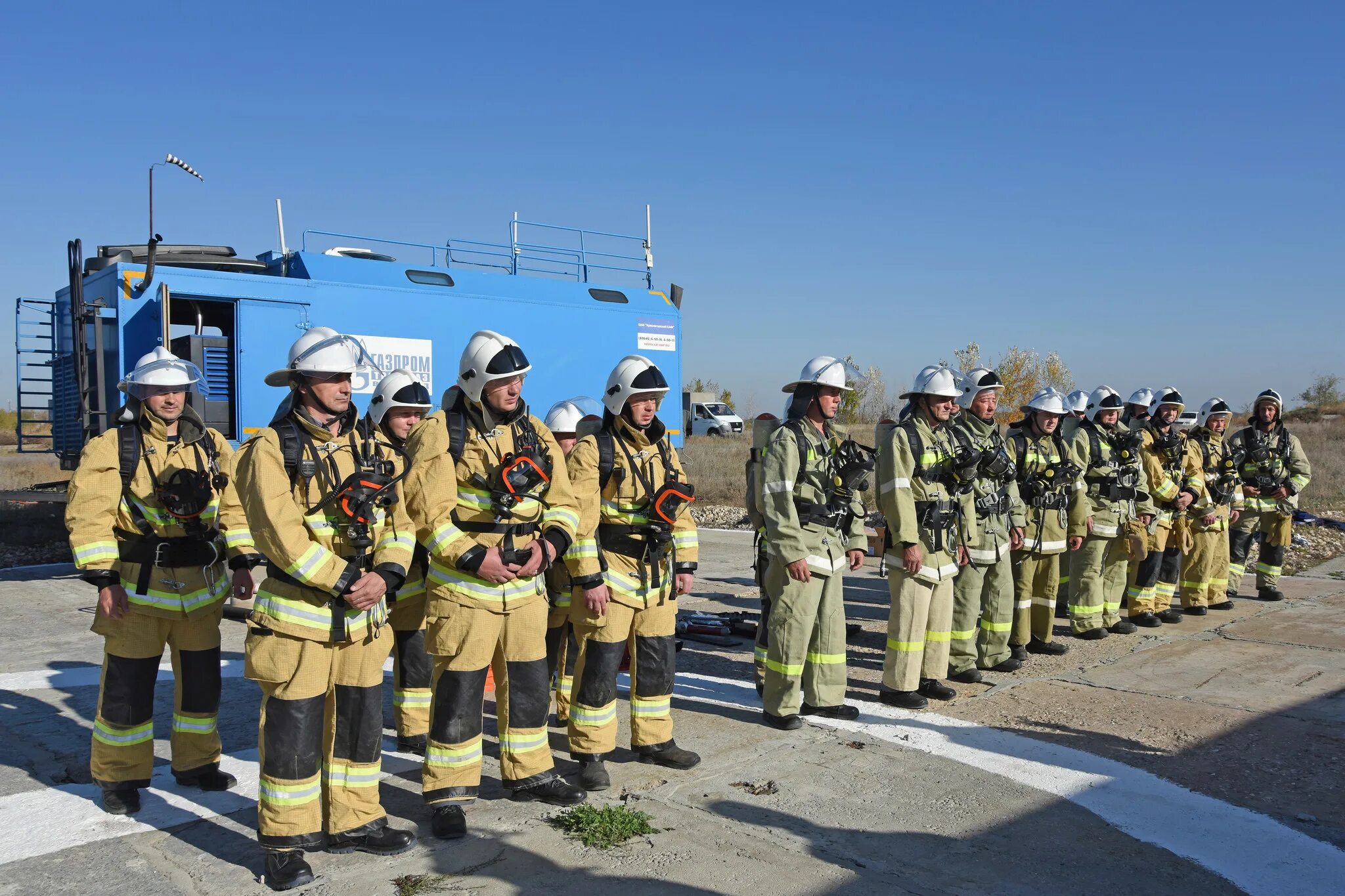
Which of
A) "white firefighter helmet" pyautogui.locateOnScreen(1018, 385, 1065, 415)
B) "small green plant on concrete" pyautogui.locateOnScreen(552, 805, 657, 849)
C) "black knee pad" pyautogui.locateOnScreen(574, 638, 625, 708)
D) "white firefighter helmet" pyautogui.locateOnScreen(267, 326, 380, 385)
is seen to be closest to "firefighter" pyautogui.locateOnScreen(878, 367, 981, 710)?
"white firefighter helmet" pyautogui.locateOnScreen(1018, 385, 1065, 415)

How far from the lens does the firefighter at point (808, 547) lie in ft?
18.3

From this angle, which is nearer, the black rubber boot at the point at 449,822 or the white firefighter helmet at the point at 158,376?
the black rubber boot at the point at 449,822

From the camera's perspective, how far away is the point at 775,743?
541cm

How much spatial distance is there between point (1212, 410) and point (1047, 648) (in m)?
3.88

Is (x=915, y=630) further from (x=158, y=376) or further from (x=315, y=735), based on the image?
(x=158, y=376)

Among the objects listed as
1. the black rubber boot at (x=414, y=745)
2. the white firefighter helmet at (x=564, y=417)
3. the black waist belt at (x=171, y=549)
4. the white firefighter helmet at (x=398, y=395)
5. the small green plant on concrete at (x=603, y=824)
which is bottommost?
the black rubber boot at (x=414, y=745)

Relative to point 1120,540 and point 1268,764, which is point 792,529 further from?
point 1120,540

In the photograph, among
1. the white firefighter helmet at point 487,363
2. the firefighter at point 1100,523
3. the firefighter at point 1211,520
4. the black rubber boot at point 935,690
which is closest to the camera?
the white firefighter helmet at point 487,363

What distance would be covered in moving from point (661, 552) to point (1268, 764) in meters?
3.35

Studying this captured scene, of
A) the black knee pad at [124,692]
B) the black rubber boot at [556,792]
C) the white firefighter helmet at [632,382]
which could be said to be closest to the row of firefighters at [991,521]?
the white firefighter helmet at [632,382]

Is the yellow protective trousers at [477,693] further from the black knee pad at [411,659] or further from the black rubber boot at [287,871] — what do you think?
the black knee pad at [411,659]

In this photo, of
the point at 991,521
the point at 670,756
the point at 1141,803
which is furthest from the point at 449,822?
the point at 991,521

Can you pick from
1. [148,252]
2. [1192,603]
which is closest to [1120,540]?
[1192,603]

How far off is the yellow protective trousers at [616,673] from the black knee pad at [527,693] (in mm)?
450
